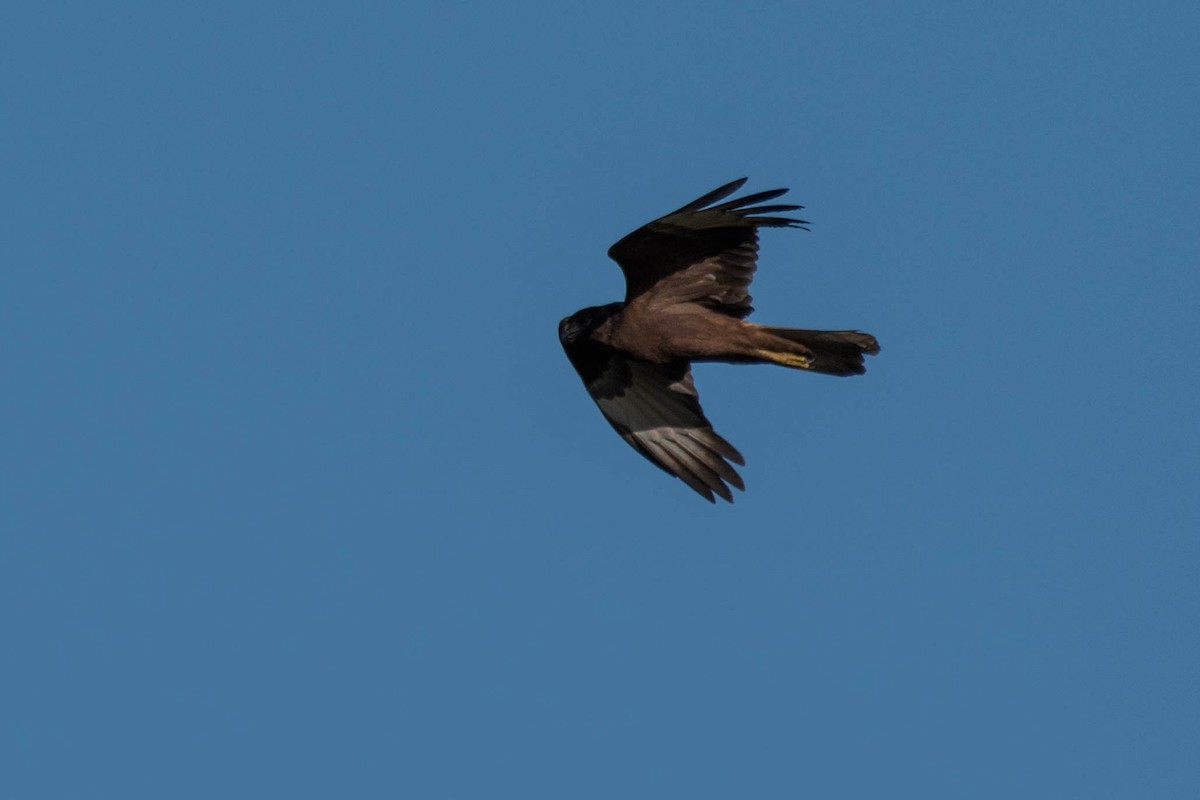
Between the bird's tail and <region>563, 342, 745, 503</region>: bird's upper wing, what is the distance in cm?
125

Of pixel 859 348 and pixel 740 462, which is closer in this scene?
pixel 859 348

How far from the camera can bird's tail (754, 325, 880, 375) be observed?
14547mm

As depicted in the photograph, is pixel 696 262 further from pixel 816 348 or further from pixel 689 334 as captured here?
pixel 816 348

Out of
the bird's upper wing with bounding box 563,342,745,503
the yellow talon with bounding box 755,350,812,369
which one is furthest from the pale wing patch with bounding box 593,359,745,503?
the yellow talon with bounding box 755,350,812,369

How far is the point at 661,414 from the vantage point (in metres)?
16.1

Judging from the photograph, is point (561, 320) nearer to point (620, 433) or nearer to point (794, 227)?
point (620, 433)

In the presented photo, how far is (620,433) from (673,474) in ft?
2.12

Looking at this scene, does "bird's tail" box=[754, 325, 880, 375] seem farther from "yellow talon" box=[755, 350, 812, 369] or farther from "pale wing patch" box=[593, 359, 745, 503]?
"pale wing patch" box=[593, 359, 745, 503]

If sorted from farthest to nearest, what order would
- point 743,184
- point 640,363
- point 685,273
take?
point 640,363 < point 685,273 < point 743,184

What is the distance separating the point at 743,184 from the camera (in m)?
14.2

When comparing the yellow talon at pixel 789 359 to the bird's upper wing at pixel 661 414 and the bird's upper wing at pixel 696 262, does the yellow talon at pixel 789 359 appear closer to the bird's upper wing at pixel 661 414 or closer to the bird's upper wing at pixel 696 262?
the bird's upper wing at pixel 696 262

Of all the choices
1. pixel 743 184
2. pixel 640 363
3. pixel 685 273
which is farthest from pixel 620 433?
pixel 743 184

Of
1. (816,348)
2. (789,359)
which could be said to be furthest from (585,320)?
(816,348)

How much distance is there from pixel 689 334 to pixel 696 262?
0.59 metres
